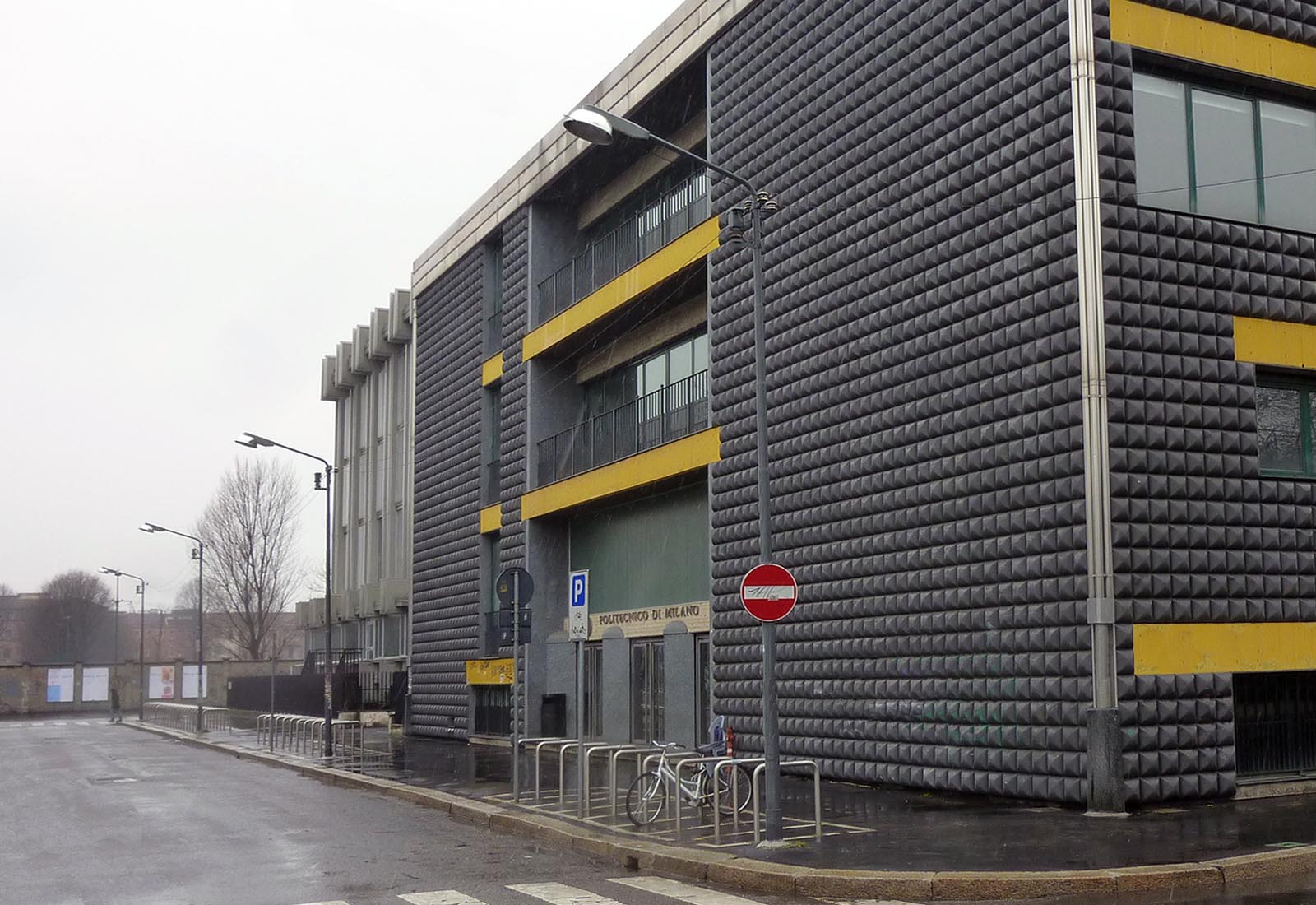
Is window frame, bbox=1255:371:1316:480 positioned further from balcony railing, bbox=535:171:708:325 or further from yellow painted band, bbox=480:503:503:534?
yellow painted band, bbox=480:503:503:534

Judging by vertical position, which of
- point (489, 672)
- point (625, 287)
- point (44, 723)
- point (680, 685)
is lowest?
point (44, 723)

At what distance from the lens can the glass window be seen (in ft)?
55.7

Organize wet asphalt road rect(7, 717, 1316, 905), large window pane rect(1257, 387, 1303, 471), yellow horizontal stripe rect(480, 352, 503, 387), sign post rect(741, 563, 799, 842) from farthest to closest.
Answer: yellow horizontal stripe rect(480, 352, 503, 387) < large window pane rect(1257, 387, 1303, 471) < sign post rect(741, 563, 799, 842) < wet asphalt road rect(7, 717, 1316, 905)

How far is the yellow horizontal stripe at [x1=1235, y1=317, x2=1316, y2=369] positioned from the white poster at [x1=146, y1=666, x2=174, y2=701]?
81.4 metres

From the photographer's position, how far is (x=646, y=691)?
27.8 m

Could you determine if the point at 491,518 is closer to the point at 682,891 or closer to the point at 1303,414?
the point at 1303,414

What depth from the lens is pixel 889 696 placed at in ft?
62.2

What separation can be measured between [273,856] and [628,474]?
1431cm

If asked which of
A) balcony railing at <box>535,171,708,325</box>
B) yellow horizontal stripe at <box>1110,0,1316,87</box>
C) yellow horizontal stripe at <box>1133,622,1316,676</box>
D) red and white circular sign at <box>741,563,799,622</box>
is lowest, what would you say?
yellow horizontal stripe at <box>1133,622,1316,676</box>

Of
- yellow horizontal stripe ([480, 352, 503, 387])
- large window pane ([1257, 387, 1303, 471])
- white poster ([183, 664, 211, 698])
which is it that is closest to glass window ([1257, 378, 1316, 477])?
large window pane ([1257, 387, 1303, 471])

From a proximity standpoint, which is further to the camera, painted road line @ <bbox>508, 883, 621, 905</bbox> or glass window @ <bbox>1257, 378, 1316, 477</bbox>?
glass window @ <bbox>1257, 378, 1316, 477</bbox>

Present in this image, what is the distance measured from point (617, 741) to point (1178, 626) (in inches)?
591

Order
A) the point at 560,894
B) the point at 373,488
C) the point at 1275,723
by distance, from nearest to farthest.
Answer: the point at 560,894 → the point at 1275,723 → the point at 373,488

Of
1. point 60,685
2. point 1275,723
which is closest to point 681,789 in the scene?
point 1275,723
